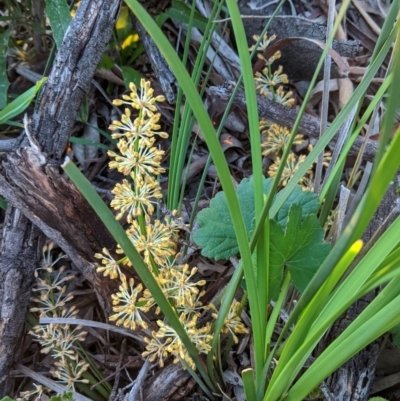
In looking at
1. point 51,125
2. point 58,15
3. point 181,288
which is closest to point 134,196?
point 181,288

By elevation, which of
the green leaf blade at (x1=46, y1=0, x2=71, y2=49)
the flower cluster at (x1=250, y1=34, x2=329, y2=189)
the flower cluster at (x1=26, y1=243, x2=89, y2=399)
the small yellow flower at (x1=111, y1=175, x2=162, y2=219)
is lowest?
the flower cluster at (x1=26, y1=243, x2=89, y2=399)

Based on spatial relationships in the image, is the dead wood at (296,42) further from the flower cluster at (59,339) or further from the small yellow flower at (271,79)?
the flower cluster at (59,339)

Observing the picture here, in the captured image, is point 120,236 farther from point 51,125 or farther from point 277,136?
point 277,136

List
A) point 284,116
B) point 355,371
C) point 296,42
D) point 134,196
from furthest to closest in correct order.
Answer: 1. point 296,42
2. point 284,116
3. point 355,371
4. point 134,196

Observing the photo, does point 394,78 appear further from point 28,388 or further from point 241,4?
point 241,4

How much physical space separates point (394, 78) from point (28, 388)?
968mm

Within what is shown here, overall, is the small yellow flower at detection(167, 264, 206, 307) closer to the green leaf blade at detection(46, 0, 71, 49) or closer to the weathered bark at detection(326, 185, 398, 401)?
the weathered bark at detection(326, 185, 398, 401)

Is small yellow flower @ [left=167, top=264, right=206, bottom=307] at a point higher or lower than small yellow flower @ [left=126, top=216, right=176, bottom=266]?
lower

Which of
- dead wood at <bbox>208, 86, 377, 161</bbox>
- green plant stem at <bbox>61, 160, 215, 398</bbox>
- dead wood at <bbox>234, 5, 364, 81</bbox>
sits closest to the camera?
green plant stem at <bbox>61, 160, 215, 398</bbox>

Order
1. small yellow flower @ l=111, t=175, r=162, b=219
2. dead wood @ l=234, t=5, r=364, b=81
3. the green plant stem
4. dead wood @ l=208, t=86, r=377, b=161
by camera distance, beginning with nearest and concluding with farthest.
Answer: the green plant stem, small yellow flower @ l=111, t=175, r=162, b=219, dead wood @ l=208, t=86, r=377, b=161, dead wood @ l=234, t=5, r=364, b=81

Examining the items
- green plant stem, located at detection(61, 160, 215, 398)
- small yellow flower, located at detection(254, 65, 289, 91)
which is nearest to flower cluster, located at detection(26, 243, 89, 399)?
green plant stem, located at detection(61, 160, 215, 398)

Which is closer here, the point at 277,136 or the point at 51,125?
the point at 51,125

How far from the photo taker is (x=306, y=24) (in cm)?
129

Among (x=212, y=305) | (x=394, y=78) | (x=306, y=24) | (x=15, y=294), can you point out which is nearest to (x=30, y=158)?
(x=15, y=294)
